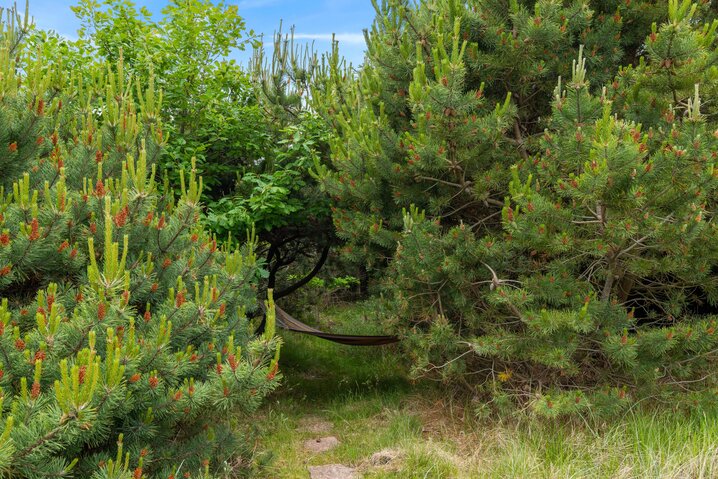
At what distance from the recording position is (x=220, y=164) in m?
6.11

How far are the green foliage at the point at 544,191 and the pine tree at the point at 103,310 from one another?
180 cm

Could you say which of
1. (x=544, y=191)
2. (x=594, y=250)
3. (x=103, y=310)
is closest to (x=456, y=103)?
(x=544, y=191)

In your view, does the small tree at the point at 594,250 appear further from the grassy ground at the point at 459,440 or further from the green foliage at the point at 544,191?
the grassy ground at the point at 459,440

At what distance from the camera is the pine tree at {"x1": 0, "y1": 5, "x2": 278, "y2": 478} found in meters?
2.28

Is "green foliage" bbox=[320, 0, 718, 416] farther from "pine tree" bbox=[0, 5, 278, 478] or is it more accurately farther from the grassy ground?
"pine tree" bbox=[0, 5, 278, 478]

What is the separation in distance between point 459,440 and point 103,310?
122 inches

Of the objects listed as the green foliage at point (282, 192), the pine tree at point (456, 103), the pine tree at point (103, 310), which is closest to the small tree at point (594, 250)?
the pine tree at point (456, 103)

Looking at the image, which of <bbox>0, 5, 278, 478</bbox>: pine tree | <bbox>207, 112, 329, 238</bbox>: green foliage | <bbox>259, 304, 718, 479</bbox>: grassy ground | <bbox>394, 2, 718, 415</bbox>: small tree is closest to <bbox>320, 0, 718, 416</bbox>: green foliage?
<bbox>394, 2, 718, 415</bbox>: small tree

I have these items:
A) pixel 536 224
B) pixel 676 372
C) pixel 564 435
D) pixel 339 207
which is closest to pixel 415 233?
pixel 536 224

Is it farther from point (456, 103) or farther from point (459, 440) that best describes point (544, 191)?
point (459, 440)

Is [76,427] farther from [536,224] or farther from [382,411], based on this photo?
[382,411]

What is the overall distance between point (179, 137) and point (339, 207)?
5.84 feet

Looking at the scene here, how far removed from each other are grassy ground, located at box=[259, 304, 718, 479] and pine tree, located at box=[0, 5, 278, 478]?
1.24 metres

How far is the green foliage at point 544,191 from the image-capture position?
10.7 ft
